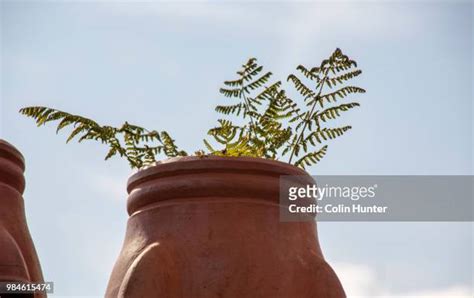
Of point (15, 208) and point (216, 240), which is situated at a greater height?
point (15, 208)

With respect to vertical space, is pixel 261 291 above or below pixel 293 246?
below

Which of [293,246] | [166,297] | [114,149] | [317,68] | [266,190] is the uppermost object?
[317,68]

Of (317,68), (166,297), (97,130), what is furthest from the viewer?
(317,68)

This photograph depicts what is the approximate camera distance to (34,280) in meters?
3.05

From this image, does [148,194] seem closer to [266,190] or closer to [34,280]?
[266,190]

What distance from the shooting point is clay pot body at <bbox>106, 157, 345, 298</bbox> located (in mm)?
2424

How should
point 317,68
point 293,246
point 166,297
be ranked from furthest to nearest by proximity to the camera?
point 317,68
point 293,246
point 166,297

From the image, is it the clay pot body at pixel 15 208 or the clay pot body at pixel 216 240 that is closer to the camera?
the clay pot body at pixel 216 240

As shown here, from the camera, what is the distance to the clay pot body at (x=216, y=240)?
2.42 m

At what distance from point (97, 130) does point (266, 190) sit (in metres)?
0.65

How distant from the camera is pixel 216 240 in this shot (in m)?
2.48

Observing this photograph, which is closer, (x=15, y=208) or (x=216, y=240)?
(x=216, y=240)

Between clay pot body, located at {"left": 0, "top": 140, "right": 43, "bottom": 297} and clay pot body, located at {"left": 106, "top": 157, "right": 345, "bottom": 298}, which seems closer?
clay pot body, located at {"left": 106, "top": 157, "right": 345, "bottom": 298}

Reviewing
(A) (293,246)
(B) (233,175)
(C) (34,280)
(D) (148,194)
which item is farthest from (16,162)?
(A) (293,246)
